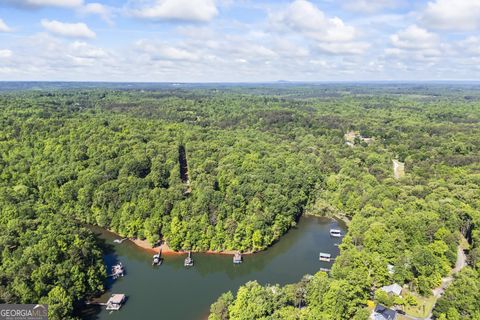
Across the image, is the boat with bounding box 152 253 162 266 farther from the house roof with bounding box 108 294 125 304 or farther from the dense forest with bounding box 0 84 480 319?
the house roof with bounding box 108 294 125 304

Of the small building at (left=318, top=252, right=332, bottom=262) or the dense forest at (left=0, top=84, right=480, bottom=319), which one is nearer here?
the dense forest at (left=0, top=84, right=480, bottom=319)

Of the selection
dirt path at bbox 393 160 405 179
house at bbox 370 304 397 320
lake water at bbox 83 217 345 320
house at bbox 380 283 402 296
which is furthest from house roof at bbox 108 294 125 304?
dirt path at bbox 393 160 405 179

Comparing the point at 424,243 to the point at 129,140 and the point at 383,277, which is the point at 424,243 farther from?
the point at 129,140

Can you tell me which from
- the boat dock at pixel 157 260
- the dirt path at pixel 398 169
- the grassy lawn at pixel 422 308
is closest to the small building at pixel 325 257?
the grassy lawn at pixel 422 308

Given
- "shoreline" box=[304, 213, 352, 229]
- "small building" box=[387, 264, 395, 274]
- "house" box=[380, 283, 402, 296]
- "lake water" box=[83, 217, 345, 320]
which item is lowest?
"lake water" box=[83, 217, 345, 320]

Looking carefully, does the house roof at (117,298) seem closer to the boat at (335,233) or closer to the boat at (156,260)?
the boat at (156,260)

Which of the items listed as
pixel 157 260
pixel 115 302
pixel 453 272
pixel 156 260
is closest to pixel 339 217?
pixel 453 272

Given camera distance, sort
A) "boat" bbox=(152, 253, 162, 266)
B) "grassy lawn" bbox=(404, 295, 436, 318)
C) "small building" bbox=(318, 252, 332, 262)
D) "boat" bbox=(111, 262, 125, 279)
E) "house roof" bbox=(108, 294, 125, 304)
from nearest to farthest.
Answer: "grassy lawn" bbox=(404, 295, 436, 318), "house roof" bbox=(108, 294, 125, 304), "boat" bbox=(111, 262, 125, 279), "boat" bbox=(152, 253, 162, 266), "small building" bbox=(318, 252, 332, 262)

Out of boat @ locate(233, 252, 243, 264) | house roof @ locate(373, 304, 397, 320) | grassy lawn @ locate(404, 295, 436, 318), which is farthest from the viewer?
boat @ locate(233, 252, 243, 264)
